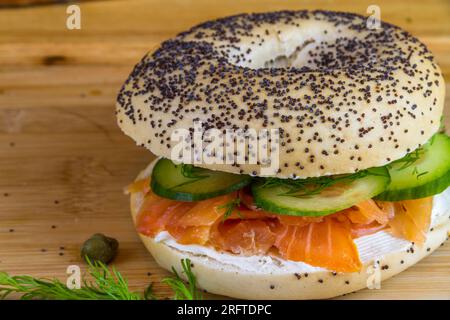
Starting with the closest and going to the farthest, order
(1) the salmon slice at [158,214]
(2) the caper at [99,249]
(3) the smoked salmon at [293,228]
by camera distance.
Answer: (3) the smoked salmon at [293,228] < (1) the salmon slice at [158,214] < (2) the caper at [99,249]

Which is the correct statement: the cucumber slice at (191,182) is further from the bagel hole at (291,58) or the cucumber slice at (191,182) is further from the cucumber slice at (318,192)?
the bagel hole at (291,58)

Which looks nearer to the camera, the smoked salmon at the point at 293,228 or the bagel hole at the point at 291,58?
the smoked salmon at the point at 293,228

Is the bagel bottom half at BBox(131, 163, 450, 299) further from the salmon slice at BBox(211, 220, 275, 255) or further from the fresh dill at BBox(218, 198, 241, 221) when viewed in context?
the fresh dill at BBox(218, 198, 241, 221)

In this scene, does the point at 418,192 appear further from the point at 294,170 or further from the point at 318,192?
the point at 294,170

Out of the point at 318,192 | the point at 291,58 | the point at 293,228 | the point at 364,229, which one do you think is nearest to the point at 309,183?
the point at 318,192

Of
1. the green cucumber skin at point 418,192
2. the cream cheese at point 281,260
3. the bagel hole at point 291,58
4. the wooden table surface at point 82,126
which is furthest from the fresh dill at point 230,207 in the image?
the bagel hole at point 291,58

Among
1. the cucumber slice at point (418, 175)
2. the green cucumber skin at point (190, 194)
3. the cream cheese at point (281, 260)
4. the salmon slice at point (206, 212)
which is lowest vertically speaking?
the cream cheese at point (281, 260)

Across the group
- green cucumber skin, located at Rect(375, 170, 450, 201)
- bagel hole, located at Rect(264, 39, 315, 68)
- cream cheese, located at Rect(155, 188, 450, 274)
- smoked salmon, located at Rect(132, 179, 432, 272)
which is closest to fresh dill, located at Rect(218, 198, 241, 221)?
smoked salmon, located at Rect(132, 179, 432, 272)
